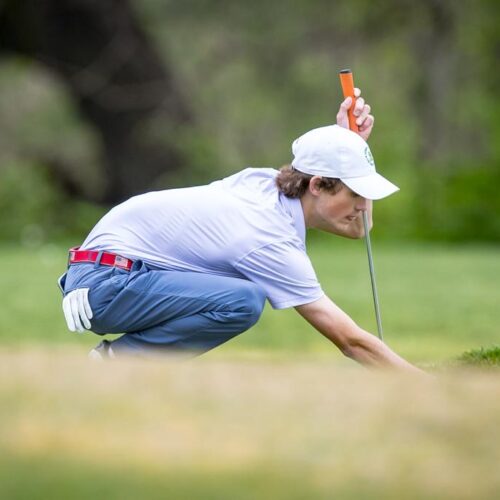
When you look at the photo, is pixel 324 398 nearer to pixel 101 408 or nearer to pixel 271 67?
pixel 101 408

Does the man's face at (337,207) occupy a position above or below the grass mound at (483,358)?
above

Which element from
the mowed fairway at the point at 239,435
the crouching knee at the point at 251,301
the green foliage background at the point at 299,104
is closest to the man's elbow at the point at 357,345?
the crouching knee at the point at 251,301

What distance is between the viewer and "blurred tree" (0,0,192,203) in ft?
68.7

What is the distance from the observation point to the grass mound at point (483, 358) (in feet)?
19.2

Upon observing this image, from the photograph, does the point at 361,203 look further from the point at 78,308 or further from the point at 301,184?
the point at 78,308

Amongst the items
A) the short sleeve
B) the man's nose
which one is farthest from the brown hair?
the short sleeve

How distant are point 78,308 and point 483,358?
6.01 ft

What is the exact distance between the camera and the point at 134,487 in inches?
125

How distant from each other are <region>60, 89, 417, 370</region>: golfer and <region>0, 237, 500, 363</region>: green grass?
206cm

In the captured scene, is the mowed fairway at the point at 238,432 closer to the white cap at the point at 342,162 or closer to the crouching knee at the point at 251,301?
the crouching knee at the point at 251,301

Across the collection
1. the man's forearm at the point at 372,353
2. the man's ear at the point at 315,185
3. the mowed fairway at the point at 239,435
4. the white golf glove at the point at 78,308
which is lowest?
the man's forearm at the point at 372,353

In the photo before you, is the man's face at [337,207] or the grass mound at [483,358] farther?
the grass mound at [483,358]

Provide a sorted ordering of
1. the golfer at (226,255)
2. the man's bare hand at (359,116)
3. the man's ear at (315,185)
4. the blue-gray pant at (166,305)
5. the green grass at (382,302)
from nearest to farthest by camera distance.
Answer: the golfer at (226,255), the man's ear at (315,185), the blue-gray pant at (166,305), the man's bare hand at (359,116), the green grass at (382,302)

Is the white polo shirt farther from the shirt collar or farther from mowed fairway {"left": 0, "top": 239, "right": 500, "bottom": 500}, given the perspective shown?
mowed fairway {"left": 0, "top": 239, "right": 500, "bottom": 500}
